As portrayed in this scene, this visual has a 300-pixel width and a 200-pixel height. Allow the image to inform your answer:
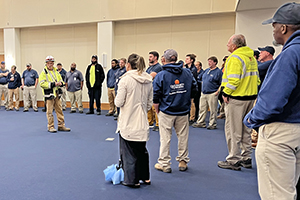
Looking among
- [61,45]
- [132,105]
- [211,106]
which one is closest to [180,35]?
[211,106]

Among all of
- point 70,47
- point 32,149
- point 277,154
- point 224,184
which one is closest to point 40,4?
point 70,47

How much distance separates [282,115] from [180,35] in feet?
23.9

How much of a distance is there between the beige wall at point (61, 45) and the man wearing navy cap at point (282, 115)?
8.59 metres

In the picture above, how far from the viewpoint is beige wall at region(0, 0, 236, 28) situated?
7.68 metres

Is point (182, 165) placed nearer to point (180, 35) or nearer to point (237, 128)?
point (237, 128)

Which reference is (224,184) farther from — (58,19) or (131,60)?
(58,19)

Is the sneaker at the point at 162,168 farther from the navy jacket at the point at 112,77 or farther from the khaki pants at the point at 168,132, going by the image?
the navy jacket at the point at 112,77

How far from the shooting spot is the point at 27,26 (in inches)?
379

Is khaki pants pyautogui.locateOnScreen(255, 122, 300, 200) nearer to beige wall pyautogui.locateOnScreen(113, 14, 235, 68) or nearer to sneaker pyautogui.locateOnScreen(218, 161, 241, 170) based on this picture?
sneaker pyautogui.locateOnScreen(218, 161, 241, 170)

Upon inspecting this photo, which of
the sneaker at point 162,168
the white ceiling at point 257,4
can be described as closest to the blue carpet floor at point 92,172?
the sneaker at point 162,168

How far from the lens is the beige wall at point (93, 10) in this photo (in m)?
7.68

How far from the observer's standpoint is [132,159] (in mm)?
2650

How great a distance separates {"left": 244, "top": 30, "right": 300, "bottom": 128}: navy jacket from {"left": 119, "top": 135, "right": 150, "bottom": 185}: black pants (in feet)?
5.02

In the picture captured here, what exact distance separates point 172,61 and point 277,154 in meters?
1.92
